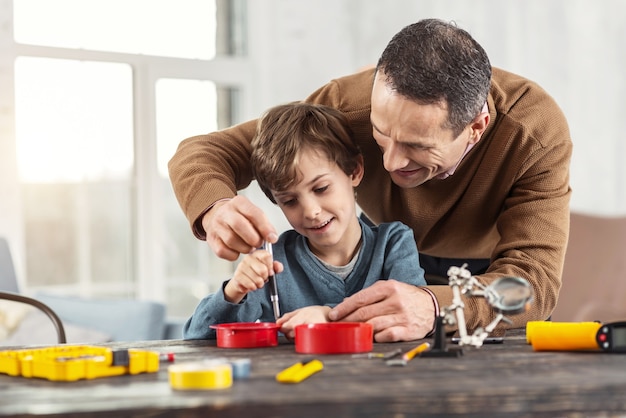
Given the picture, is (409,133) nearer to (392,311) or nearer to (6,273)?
(392,311)

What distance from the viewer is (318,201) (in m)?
1.80

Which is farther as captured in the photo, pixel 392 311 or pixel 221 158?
pixel 221 158

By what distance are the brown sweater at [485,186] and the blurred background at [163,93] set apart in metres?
2.49

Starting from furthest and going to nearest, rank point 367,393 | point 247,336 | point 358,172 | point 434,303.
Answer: point 358,172
point 434,303
point 247,336
point 367,393

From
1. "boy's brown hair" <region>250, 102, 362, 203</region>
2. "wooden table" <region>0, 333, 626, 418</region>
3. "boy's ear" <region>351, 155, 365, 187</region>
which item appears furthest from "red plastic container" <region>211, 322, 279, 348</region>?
"boy's ear" <region>351, 155, 365, 187</region>

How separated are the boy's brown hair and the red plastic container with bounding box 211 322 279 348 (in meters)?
0.47

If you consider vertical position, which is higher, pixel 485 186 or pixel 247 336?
pixel 485 186

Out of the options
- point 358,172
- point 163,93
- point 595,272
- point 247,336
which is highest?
point 163,93

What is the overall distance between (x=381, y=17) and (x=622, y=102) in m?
1.93

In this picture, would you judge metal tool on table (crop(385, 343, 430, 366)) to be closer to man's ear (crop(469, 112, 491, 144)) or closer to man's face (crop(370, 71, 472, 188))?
man's face (crop(370, 71, 472, 188))

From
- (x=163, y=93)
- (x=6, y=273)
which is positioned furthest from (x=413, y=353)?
(x=163, y=93)

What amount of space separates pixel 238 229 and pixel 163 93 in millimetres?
3971

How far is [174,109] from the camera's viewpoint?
5.32m

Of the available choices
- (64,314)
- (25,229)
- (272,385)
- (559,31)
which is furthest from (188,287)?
(272,385)
